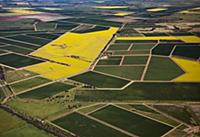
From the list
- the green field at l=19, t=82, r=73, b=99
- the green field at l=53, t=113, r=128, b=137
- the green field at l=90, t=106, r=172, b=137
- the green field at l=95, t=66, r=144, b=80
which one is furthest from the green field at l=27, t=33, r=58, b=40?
the green field at l=53, t=113, r=128, b=137

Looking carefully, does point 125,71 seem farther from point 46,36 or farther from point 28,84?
point 46,36

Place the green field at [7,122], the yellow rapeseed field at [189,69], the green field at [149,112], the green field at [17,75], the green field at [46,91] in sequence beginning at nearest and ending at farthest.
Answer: the green field at [7,122]
the green field at [149,112]
the green field at [46,91]
the yellow rapeseed field at [189,69]
the green field at [17,75]

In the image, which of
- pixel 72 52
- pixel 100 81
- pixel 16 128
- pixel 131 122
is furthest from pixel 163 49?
pixel 16 128

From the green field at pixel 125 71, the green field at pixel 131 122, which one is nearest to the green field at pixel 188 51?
the green field at pixel 125 71

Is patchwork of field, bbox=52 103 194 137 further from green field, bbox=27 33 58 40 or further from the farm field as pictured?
green field, bbox=27 33 58 40

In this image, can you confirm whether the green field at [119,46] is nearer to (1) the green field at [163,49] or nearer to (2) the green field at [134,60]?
(1) the green field at [163,49]

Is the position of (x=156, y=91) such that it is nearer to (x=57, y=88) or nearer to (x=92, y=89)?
(x=92, y=89)
